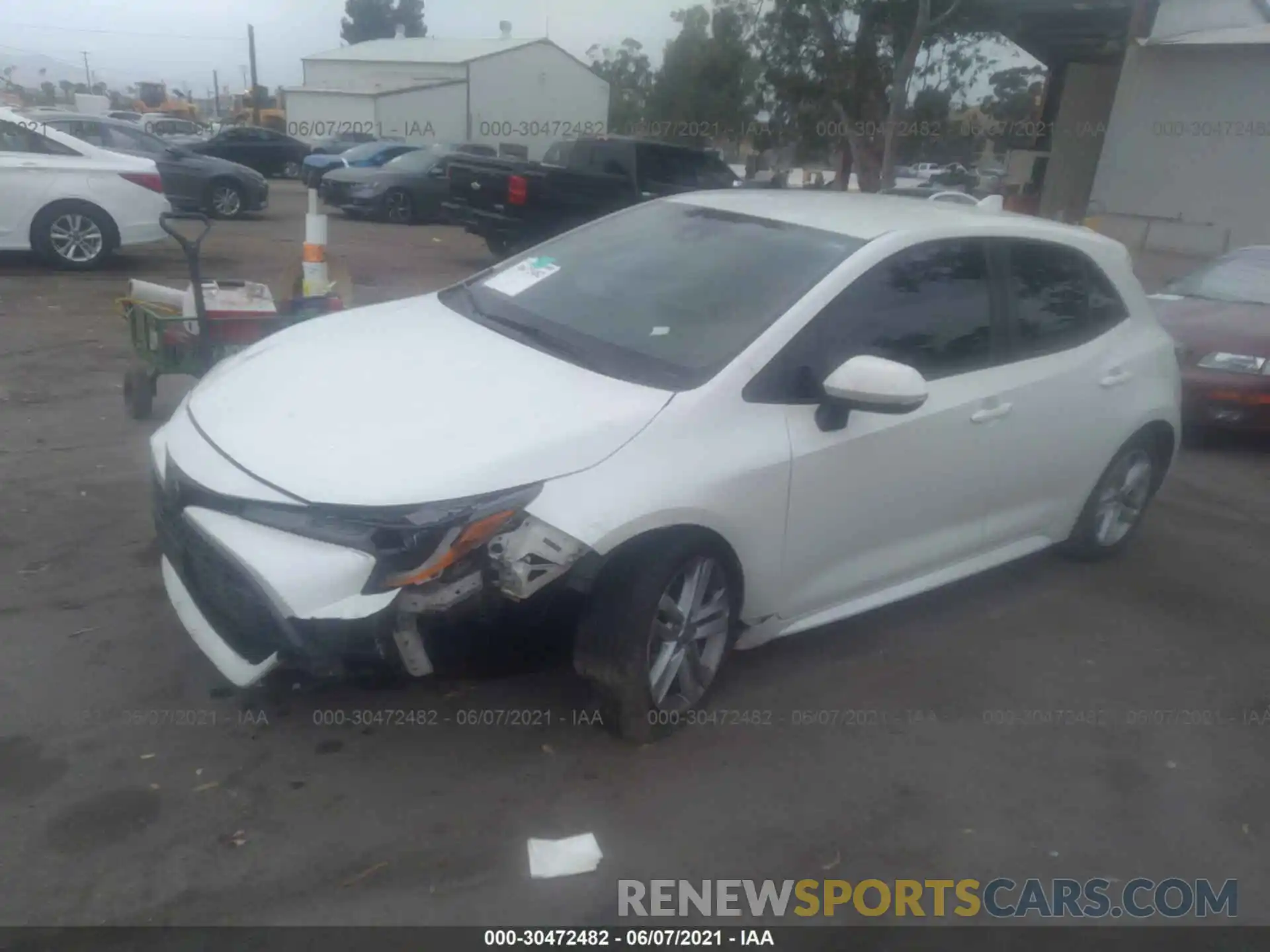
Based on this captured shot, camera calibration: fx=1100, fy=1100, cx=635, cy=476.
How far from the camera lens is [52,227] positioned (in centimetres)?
1085

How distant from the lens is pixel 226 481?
311 cm

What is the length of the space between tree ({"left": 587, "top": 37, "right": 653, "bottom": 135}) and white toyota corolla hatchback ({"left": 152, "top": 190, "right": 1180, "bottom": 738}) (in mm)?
43289

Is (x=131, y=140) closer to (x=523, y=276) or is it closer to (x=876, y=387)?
(x=523, y=276)

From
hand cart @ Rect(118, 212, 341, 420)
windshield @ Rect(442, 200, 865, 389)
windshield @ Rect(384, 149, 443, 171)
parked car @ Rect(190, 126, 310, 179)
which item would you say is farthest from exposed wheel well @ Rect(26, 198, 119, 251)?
parked car @ Rect(190, 126, 310, 179)

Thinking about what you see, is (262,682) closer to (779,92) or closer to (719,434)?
(719,434)

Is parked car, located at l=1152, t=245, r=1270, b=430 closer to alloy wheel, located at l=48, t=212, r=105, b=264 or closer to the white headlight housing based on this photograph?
the white headlight housing

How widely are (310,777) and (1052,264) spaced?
3.57 metres

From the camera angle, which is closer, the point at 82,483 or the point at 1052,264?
the point at 1052,264

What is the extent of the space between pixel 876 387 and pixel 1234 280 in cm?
660

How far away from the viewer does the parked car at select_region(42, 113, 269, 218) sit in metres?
15.6

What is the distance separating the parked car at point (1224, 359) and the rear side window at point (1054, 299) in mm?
3003

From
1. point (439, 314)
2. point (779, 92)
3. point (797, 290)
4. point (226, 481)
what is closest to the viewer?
point (226, 481)

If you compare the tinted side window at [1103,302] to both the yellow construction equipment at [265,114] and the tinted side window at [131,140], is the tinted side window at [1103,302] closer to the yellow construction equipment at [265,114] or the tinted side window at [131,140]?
the tinted side window at [131,140]

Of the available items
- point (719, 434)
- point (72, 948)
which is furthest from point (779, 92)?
point (72, 948)
